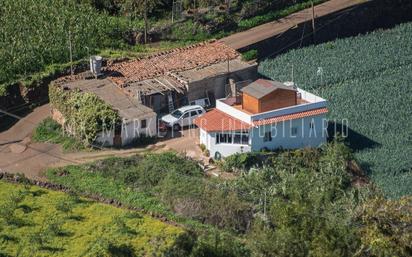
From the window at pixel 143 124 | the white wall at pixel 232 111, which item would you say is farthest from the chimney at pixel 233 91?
the window at pixel 143 124

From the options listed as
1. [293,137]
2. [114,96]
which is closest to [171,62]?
[114,96]

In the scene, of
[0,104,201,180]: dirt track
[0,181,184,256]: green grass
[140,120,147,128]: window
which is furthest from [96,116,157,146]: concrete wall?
[0,181,184,256]: green grass

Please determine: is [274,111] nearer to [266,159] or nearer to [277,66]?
[266,159]

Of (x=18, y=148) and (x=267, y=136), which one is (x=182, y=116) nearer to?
(x=267, y=136)

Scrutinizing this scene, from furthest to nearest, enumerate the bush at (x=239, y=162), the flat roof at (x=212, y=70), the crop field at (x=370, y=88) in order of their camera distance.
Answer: the flat roof at (x=212, y=70) < the crop field at (x=370, y=88) < the bush at (x=239, y=162)

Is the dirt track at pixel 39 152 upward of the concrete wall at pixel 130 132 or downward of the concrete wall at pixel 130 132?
downward

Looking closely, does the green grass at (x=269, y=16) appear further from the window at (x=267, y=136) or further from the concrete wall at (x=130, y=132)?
the window at (x=267, y=136)

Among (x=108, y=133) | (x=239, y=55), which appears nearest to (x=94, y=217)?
(x=108, y=133)
